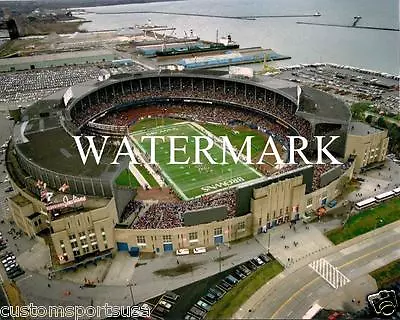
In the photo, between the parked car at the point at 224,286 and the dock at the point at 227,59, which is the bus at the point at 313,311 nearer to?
the parked car at the point at 224,286

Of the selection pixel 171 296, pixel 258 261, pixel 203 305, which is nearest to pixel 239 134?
pixel 258 261

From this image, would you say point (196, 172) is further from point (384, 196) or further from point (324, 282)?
point (324, 282)

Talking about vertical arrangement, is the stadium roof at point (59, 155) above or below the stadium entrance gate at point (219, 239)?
above

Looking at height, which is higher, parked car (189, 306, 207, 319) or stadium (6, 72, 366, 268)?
stadium (6, 72, 366, 268)

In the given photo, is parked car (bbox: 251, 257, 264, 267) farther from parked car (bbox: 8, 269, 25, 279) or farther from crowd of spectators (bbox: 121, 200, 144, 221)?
parked car (bbox: 8, 269, 25, 279)

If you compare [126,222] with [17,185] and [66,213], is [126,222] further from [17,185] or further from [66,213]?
[17,185]

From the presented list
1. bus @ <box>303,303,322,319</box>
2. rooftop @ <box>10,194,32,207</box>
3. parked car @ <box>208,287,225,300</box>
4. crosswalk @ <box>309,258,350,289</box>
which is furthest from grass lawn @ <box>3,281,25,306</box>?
crosswalk @ <box>309,258,350,289</box>

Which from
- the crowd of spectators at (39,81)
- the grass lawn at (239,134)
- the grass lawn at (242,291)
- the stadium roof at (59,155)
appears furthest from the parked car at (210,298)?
the crowd of spectators at (39,81)
